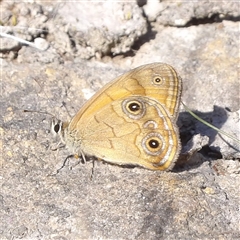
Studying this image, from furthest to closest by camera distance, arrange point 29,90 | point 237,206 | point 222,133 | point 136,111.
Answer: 1. point 29,90
2. point 222,133
3. point 136,111
4. point 237,206

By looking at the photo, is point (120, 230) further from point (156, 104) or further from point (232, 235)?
point (156, 104)

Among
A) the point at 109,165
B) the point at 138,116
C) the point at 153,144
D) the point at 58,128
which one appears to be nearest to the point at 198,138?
the point at 153,144

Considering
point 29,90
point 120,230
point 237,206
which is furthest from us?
point 29,90

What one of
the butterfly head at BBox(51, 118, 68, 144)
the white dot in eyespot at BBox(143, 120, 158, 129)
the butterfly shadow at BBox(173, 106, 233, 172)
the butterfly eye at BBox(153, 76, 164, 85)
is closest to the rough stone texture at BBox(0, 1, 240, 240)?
the butterfly shadow at BBox(173, 106, 233, 172)

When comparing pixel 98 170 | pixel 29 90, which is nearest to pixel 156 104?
pixel 98 170

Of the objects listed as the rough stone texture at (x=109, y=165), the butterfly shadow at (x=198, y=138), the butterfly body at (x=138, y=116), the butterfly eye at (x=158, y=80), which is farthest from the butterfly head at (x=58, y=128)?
the butterfly shadow at (x=198, y=138)

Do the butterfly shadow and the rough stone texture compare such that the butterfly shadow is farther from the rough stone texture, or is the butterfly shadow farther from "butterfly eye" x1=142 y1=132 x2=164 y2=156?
"butterfly eye" x1=142 y1=132 x2=164 y2=156
